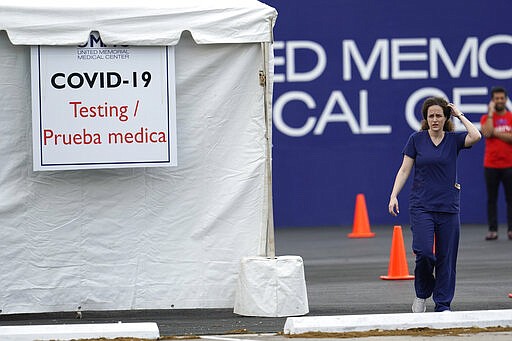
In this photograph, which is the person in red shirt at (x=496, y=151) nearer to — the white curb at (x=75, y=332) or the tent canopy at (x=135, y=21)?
the tent canopy at (x=135, y=21)

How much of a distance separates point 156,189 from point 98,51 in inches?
47.2

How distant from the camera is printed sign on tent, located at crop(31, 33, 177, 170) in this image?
1012cm

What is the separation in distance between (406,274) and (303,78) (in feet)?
23.7

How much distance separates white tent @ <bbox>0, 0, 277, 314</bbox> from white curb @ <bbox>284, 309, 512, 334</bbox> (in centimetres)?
148

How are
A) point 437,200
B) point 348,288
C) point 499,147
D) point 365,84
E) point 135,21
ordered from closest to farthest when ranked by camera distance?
point 437,200, point 135,21, point 348,288, point 499,147, point 365,84

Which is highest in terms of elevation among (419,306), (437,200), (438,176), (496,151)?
(496,151)

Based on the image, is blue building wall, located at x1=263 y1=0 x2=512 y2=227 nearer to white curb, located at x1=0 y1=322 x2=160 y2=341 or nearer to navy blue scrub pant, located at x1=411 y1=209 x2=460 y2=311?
navy blue scrub pant, located at x1=411 y1=209 x2=460 y2=311

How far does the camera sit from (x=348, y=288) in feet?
40.9

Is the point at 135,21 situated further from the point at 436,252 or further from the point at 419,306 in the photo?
the point at 419,306

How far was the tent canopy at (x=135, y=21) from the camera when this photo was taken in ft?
32.8

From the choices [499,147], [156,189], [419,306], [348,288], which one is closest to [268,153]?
[156,189]

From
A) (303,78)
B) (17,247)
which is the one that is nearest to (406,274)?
(17,247)

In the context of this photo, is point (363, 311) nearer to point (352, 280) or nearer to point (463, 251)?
point (352, 280)

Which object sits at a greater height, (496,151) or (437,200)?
(496,151)
